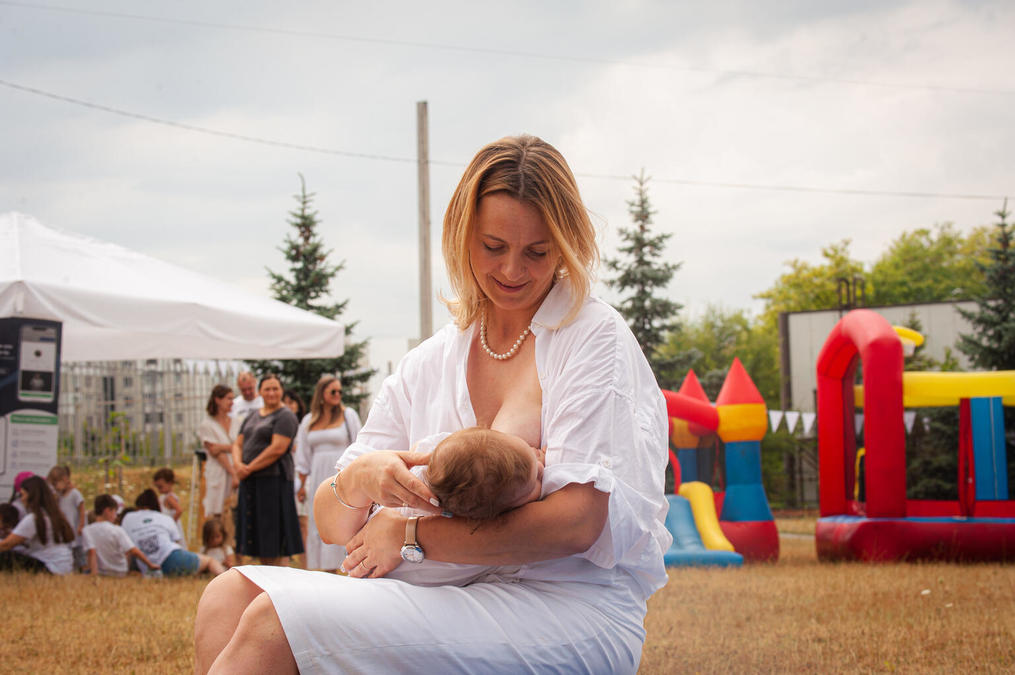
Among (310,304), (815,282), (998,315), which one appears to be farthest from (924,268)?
(310,304)

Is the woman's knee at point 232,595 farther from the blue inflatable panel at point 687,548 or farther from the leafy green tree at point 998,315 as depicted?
the leafy green tree at point 998,315

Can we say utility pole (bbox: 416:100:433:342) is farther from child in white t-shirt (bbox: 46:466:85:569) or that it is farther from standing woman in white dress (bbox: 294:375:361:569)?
child in white t-shirt (bbox: 46:466:85:569)

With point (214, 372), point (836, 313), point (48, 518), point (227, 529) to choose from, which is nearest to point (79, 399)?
point (214, 372)

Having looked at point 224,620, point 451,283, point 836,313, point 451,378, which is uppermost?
point 836,313

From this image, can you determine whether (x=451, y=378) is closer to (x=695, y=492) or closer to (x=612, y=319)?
(x=612, y=319)

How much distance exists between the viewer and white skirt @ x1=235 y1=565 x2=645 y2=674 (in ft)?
5.37

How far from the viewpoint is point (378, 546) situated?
187 cm

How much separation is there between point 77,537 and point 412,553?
728 cm

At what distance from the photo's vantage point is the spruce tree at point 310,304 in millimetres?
19359

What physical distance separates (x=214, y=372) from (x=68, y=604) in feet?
34.1

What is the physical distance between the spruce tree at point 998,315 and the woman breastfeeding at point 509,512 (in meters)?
20.6

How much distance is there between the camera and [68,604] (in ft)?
19.3

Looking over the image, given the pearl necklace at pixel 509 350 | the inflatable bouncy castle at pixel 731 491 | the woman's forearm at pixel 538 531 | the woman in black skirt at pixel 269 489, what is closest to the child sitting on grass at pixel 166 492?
the woman in black skirt at pixel 269 489

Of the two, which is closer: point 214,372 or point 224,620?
point 224,620
